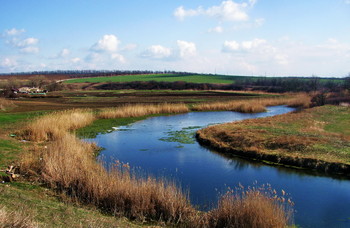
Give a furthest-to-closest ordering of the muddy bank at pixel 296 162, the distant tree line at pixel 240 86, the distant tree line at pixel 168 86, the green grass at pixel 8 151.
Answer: the distant tree line at pixel 168 86 < the distant tree line at pixel 240 86 < the muddy bank at pixel 296 162 < the green grass at pixel 8 151

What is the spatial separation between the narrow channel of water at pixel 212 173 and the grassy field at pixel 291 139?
127 cm

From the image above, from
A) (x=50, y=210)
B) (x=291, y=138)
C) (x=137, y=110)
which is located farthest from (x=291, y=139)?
(x=137, y=110)

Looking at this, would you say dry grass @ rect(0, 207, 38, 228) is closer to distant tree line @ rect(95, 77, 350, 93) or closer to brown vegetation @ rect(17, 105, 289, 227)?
brown vegetation @ rect(17, 105, 289, 227)

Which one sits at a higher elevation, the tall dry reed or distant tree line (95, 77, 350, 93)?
distant tree line (95, 77, 350, 93)

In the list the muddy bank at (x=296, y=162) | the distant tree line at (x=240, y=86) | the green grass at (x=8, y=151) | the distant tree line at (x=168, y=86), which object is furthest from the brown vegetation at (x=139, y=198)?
the distant tree line at (x=168, y=86)

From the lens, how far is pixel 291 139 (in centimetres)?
1744

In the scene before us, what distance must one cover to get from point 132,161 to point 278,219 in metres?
9.91

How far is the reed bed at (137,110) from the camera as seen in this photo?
104ft

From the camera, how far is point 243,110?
39094mm

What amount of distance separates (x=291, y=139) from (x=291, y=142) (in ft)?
1.24

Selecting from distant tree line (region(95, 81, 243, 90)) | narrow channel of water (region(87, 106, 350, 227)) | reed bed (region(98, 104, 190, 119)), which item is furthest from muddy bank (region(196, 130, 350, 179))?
distant tree line (region(95, 81, 243, 90))

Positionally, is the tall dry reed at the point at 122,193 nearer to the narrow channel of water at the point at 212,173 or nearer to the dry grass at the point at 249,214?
the dry grass at the point at 249,214

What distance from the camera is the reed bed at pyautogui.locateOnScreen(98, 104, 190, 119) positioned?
31.8 meters

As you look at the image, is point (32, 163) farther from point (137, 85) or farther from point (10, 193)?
point (137, 85)
